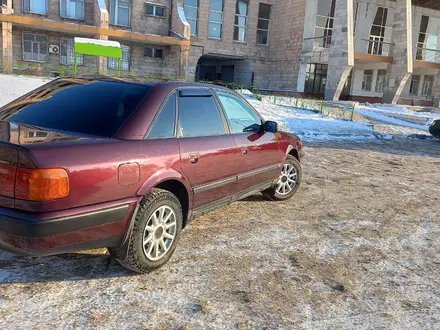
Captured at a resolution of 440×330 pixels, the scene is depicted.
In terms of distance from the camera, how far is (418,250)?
4398 mm

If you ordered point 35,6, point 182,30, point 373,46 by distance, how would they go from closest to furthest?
point 35,6, point 182,30, point 373,46

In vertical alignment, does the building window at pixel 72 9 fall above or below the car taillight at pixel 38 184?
above

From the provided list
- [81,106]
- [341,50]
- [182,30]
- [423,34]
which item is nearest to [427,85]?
[423,34]

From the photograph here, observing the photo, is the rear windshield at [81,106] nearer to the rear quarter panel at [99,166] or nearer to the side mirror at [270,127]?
the rear quarter panel at [99,166]

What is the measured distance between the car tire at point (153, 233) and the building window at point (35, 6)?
24.3 metres

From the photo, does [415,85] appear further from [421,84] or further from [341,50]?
[341,50]

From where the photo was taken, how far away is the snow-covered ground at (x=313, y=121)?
1405 centimetres

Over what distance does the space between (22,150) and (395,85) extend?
88.6 ft

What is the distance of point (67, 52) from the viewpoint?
24438 mm

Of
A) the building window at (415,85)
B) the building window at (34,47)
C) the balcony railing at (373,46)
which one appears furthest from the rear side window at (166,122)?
the building window at (415,85)

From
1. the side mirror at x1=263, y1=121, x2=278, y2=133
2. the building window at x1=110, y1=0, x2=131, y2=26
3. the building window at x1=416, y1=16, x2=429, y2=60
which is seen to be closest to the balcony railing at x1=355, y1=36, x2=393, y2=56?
the building window at x1=416, y1=16, x2=429, y2=60

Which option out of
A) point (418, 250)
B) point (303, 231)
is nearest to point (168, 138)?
point (303, 231)

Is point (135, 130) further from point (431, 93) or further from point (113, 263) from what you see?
point (431, 93)

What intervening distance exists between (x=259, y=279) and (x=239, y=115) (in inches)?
82.1
